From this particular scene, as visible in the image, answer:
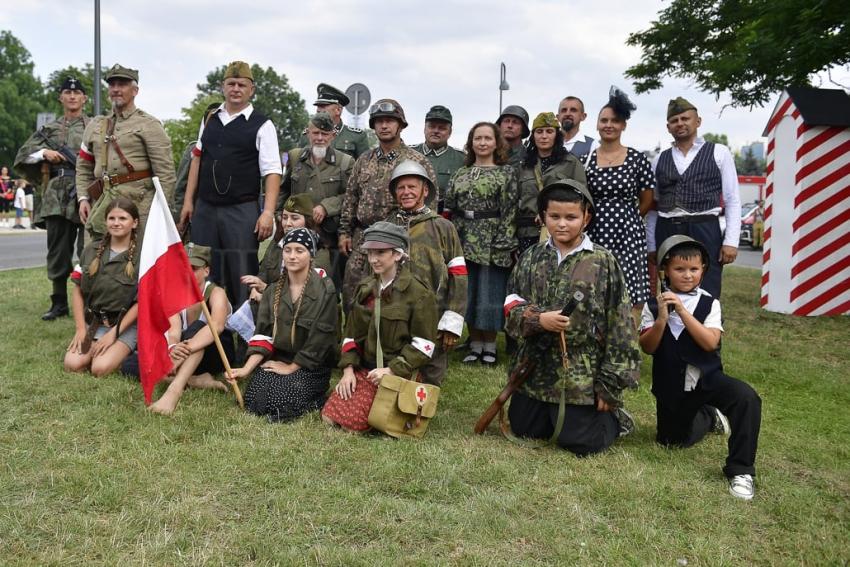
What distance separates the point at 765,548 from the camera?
117 inches

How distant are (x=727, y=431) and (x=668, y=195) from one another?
1926mm

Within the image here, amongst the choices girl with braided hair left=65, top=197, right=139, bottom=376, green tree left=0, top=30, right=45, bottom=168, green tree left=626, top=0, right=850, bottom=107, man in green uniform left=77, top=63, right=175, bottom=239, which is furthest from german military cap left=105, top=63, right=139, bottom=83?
green tree left=0, top=30, right=45, bottom=168

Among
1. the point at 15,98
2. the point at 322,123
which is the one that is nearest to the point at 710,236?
the point at 322,123

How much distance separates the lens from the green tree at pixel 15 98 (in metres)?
55.5

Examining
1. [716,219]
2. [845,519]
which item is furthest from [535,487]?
[716,219]

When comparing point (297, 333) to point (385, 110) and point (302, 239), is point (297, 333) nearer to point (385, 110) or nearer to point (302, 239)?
point (302, 239)

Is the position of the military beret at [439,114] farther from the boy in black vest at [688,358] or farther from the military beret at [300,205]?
the boy in black vest at [688,358]

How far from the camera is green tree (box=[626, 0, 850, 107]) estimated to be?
8727 mm

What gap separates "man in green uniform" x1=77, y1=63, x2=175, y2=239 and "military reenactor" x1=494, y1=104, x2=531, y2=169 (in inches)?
115

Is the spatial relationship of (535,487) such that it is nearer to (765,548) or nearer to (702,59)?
(765,548)

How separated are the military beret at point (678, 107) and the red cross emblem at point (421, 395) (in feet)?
9.56

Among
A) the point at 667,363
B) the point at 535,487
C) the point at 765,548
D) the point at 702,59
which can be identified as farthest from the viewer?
the point at 702,59

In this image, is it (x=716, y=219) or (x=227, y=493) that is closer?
(x=227, y=493)

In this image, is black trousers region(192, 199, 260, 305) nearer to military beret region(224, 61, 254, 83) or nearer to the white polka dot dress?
military beret region(224, 61, 254, 83)
